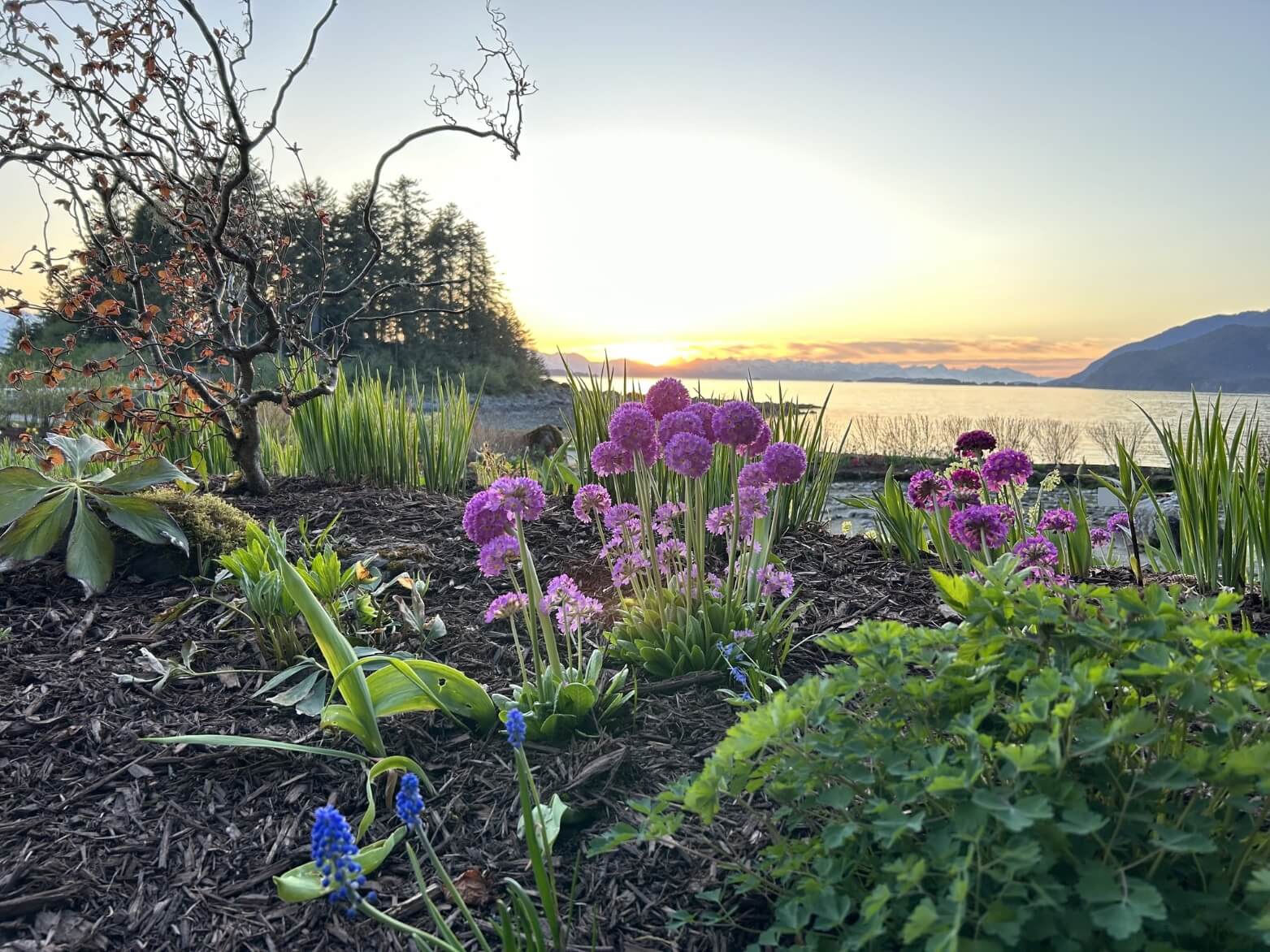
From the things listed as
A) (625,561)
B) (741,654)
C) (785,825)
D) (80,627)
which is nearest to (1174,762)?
(785,825)

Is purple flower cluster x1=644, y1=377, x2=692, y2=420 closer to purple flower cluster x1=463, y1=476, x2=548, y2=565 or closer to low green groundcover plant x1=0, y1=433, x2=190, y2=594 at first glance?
purple flower cluster x1=463, y1=476, x2=548, y2=565

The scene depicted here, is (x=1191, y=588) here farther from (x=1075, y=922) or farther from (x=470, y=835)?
(x=470, y=835)

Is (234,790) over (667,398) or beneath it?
beneath

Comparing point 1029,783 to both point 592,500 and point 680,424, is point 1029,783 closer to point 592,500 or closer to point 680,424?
point 680,424

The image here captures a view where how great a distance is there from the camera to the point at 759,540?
2.73 m

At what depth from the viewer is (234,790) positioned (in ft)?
6.23

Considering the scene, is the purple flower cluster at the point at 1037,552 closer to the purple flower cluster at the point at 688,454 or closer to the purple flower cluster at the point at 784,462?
the purple flower cluster at the point at 784,462

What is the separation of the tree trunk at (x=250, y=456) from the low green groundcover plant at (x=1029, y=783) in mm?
3604

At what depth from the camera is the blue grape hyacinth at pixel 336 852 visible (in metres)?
0.99

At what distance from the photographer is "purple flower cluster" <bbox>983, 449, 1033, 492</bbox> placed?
96.0 inches

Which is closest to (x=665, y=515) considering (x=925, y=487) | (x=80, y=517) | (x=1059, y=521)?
(x=925, y=487)

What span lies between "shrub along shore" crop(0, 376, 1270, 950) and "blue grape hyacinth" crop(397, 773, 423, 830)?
0.01 meters

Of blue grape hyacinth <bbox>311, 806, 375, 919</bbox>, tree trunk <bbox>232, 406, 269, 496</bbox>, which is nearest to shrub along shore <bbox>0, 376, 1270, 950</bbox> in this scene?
blue grape hyacinth <bbox>311, 806, 375, 919</bbox>

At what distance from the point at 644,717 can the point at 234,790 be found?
1012 mm
